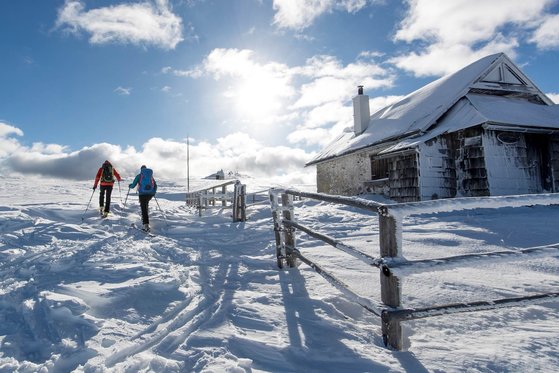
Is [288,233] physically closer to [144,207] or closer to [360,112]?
[144,207]

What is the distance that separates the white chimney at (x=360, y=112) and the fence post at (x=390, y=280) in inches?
718

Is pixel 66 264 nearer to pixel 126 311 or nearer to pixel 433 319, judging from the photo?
pixel 126 311

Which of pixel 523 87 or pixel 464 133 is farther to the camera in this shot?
pixel 523 87

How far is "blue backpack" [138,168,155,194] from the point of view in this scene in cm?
952

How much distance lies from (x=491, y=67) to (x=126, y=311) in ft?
58.6

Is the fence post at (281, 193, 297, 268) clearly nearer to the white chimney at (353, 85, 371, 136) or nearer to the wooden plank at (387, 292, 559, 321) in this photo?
the wooden plank at (387, 292, 559, 321)

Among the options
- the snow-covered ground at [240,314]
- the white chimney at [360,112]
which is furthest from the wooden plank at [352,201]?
the white chimney at [360,112]

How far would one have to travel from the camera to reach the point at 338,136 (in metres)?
24.0

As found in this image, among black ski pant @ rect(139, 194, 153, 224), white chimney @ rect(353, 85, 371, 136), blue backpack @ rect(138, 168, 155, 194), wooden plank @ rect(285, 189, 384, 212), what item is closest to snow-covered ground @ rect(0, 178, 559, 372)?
wooden plank @ rect(285, 189, 384, 212)

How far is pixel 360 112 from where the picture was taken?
1991 cm

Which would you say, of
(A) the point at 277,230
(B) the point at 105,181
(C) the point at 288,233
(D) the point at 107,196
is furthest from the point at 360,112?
(C) the point at 288,233

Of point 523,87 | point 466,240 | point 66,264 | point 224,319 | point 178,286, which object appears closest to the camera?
point 224,319

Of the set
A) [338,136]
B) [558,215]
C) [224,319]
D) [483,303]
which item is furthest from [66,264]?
[338,136]

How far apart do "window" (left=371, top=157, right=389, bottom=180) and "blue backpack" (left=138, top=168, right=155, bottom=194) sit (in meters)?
11.0
